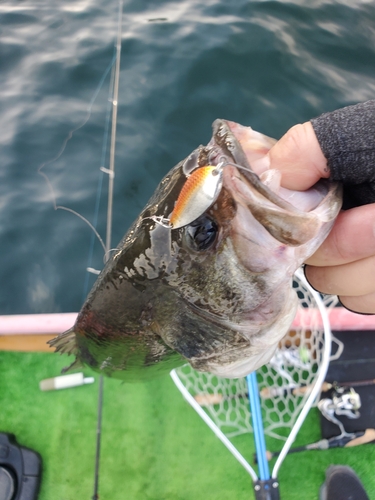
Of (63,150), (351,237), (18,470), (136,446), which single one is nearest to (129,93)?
(63,150)

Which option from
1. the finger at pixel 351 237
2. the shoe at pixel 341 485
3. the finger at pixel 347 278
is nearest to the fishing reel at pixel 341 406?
the shoe at pixel 341 485

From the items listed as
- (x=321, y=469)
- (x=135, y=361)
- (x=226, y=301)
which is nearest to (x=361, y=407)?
(x=321, y=469)

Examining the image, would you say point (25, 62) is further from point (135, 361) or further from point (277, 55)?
point (135, 361)

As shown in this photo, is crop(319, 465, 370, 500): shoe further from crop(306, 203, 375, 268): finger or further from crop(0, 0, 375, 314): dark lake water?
crop(0, 0, 375, 314): dark lake water

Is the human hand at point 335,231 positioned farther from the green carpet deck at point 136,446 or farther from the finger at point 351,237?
the green carpet deck at point 136,446

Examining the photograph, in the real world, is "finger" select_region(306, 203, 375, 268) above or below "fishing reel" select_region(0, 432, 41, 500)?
above

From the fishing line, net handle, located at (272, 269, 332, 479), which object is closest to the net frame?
net handle, located at (272, 269, 332, 479)
